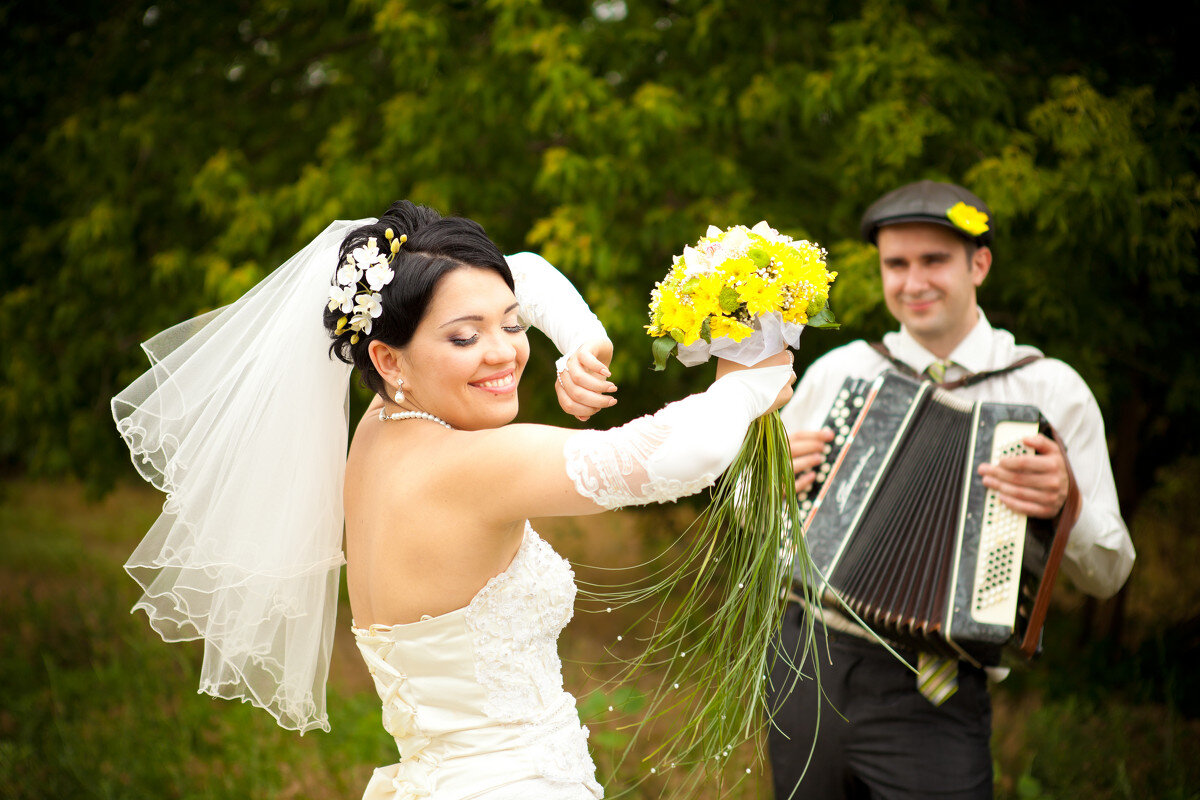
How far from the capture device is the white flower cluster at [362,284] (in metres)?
2.18

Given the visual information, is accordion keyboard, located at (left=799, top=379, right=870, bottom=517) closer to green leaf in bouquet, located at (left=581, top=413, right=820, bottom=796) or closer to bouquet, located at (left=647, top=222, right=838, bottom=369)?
green leaf in bouquet, located at (left=581, top=413, right=820, bottom=796)

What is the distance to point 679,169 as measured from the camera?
5379 millimetres

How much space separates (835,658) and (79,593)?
8.34m

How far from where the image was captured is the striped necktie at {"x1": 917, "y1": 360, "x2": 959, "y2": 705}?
3.09m

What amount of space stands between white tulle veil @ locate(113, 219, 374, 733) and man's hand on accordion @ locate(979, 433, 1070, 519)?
203 cm

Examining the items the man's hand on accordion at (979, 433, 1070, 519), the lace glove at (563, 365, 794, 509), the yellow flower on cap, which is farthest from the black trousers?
the yellow flower on cap

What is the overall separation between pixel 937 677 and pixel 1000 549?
1.53ft

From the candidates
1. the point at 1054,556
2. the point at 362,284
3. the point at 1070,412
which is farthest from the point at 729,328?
the point at 1070,412

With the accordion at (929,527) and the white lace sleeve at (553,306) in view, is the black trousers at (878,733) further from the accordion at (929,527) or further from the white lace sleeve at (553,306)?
the white lace sleeve at (553,306)

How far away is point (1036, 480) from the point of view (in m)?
2.97

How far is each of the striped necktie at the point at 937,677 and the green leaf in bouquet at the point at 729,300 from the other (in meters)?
1.58

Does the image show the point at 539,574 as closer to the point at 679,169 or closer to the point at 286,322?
the point at 286,322

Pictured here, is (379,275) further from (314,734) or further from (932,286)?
(314,734)

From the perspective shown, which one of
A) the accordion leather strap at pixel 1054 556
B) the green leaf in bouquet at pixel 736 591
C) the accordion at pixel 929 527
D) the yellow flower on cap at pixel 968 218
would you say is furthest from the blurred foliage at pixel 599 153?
the green leaf in bouquet at pixel 736 591
